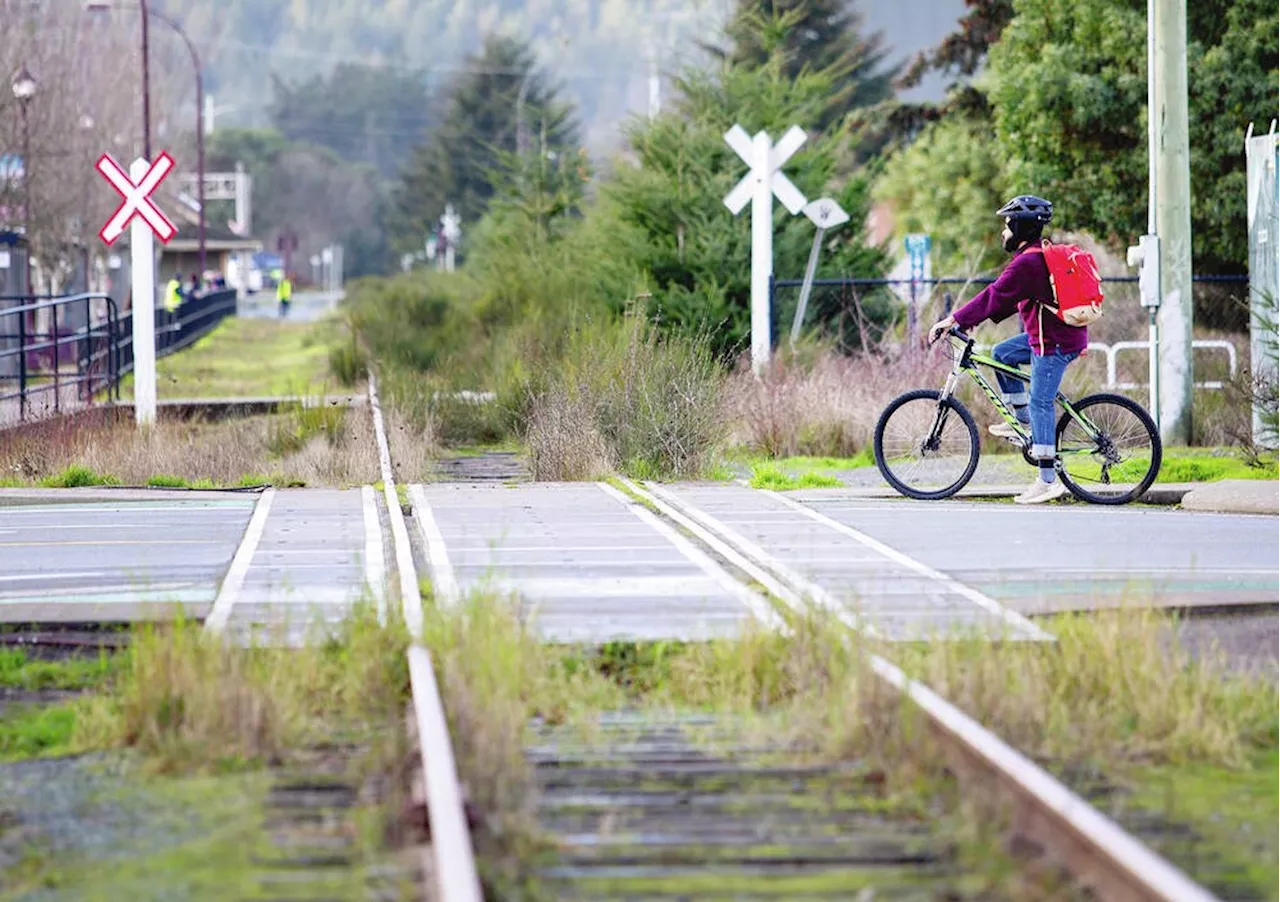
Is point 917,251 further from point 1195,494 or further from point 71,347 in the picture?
point 71,347

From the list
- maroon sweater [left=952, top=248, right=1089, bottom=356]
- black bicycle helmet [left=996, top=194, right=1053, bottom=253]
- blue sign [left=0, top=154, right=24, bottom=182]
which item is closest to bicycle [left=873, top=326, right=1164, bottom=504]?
maroon sweater [left=952, top=248, right=1089, bottom=356]

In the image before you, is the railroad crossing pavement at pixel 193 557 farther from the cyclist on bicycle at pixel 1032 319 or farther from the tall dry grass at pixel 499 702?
the cyclist on bicycle at pixel 1032 319

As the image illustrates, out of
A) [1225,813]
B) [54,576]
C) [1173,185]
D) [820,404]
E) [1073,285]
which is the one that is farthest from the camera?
[820,404]

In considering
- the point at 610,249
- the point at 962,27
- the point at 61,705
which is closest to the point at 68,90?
the point at 962,27

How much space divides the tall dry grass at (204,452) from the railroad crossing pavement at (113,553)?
A: 1637 mm

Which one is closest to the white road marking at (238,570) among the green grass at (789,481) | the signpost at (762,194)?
the green grass at (789,481)

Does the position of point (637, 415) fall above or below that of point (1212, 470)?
above

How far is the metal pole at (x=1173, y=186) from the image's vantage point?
59.4 feet

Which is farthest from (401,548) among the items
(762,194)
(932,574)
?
(762,194)

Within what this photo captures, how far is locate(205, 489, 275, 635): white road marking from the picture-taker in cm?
901

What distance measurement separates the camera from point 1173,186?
18109 millimetres

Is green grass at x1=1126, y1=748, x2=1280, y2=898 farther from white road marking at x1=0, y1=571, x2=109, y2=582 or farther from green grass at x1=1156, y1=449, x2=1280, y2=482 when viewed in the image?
green grass at x1=1156, y1=449, x2=1280, y2=482

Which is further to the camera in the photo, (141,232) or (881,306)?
(881,306)

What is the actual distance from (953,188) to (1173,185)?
117ft
